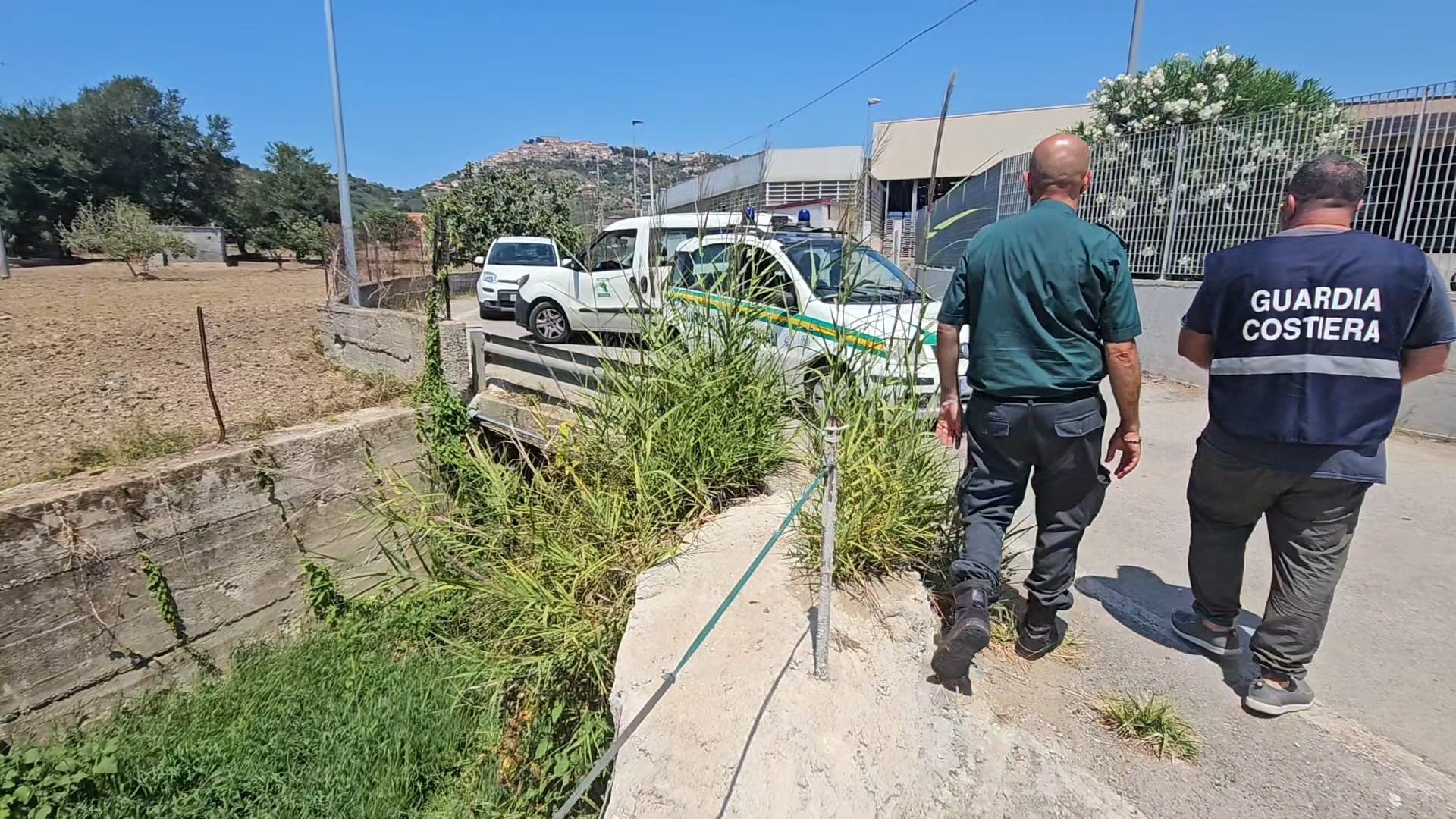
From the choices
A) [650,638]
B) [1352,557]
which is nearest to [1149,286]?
[1352,557]

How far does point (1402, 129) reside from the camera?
679 centimetres

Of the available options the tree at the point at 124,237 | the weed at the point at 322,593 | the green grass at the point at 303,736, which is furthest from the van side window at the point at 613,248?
the tree at the point at 124,237

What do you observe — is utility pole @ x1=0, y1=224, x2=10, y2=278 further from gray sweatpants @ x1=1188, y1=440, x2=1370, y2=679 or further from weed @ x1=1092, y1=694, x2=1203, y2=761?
gray sweatpants @ x1=1188, y1=440, x2=1370, y2=679

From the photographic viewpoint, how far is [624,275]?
4270mm

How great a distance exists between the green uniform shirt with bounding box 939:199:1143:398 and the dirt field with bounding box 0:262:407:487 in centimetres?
544

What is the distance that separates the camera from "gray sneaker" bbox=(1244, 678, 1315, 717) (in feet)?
8.23

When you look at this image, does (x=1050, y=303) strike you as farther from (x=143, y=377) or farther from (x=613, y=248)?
(x=143, y=377)

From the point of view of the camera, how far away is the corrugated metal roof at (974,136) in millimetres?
29047

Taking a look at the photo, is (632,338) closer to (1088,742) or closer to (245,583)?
(1088,742)

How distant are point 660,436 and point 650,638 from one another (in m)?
1.28

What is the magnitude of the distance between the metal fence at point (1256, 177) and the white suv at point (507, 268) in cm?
928

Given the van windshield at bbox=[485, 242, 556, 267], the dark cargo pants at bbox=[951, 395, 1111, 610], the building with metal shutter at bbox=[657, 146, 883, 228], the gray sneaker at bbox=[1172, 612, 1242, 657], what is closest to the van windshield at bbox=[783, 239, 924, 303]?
the building with metal shutter at bbox=[657, 146, 883, 228]

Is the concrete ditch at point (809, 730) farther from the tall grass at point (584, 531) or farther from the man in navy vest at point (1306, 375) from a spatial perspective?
the man in navy vest at point (1306, 375)

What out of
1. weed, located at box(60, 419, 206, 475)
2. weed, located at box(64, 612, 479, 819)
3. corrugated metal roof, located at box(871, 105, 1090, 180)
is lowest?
weed, located at box(64, 612, 479, 819)
